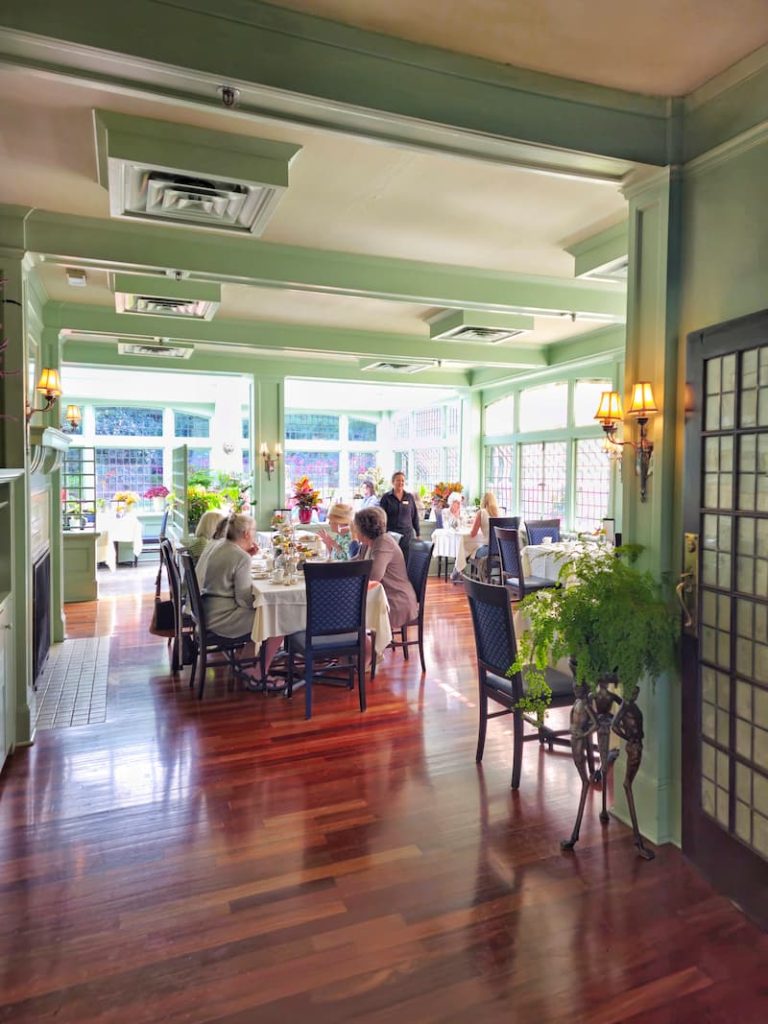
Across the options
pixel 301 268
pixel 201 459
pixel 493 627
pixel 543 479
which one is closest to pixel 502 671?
pixel 493 627

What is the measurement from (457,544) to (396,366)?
8.37 ft

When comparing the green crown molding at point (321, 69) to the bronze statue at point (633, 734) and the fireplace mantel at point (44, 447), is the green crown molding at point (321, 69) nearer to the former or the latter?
the bronze statue at point (633, 734)

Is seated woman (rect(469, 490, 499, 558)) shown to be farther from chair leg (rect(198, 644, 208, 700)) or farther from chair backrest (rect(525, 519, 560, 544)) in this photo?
chair leg (rect(198, 644, 208, 700))

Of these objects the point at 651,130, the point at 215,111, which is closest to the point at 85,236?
the point at 215,111

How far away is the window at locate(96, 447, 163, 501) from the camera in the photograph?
12703 millimetres

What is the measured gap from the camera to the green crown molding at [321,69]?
6.82ft

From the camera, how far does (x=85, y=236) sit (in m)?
4.21

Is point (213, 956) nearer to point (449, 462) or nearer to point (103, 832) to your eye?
point (103, 832)

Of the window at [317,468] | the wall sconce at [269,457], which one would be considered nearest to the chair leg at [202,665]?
the wall sconce at [269,457]

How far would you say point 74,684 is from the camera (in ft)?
16.8

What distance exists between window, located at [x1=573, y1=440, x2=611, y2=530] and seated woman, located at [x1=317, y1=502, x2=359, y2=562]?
3641 mm

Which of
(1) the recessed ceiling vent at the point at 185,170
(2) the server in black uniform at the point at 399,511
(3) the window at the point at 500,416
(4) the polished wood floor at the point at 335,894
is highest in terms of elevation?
(1) the recessed ceiling vent at the point at 185,170

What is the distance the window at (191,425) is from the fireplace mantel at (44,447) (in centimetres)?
836

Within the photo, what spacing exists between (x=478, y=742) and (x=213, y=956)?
1.94 meters
